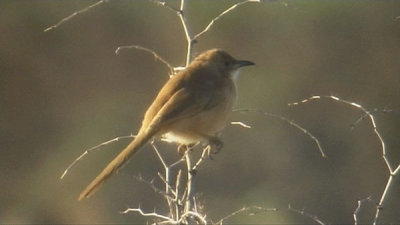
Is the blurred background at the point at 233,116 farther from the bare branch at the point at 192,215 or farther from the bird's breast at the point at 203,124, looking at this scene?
the bare branch at the point at 192,215

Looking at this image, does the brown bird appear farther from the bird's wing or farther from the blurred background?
the blurred background

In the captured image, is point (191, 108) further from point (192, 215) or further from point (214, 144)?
point (192, 215)

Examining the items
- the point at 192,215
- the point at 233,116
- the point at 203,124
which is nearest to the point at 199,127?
the point at 203,124

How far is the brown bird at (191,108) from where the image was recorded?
5883mm

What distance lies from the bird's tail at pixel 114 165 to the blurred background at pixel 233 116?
6.92 metres

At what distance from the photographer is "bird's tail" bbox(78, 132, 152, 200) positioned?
5.34 m

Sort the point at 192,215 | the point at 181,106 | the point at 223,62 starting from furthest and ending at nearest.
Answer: the point at 223,62 < the point at 181,106 < the point at 192,215

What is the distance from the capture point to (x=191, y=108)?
19.7 ft

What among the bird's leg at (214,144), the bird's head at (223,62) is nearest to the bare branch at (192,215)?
the bird's leg at (214,144)

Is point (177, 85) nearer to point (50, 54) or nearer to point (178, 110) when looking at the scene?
point (178, 110)

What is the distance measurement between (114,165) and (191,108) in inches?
26.8

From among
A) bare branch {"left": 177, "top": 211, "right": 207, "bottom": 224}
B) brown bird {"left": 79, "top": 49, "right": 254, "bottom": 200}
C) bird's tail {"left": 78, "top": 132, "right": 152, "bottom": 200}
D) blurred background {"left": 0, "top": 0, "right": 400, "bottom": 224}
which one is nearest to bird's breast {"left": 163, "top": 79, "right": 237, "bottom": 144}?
brown bird {"left": 79, "top": 49, "right": 254, "bottom": 200}

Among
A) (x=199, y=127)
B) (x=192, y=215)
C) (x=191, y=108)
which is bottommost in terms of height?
(x=192, y=215)

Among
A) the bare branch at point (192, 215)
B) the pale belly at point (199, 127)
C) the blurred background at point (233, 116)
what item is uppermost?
the pale belly at point (199, 127)
